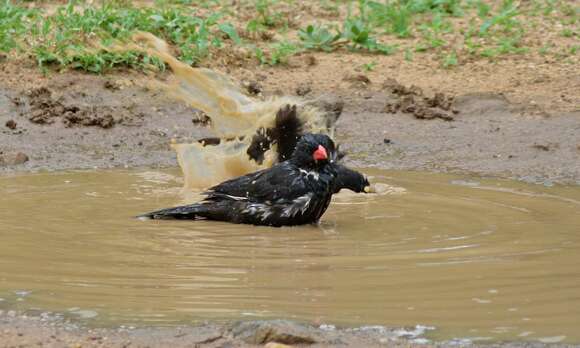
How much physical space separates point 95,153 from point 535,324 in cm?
685

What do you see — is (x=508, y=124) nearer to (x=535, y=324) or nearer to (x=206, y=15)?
(x=206, y=15)

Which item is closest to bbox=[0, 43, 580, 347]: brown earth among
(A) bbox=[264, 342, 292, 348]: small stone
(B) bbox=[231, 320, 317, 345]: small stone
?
(B) bbox=[231, 320, 317, 345]: small stone

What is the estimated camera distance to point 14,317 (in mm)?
6574

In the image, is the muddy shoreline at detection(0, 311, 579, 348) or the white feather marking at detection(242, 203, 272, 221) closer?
the muddy shoreline at detection(0, 311, 579, 348)

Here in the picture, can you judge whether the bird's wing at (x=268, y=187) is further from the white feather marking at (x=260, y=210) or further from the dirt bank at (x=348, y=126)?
the dirt bank at (x=348, y=126)

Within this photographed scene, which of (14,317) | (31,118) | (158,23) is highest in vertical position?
(158,23)

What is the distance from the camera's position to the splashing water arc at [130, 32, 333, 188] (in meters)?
11.2

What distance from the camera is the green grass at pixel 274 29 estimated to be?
45.4ft

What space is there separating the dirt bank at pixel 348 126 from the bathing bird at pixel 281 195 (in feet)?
8.01

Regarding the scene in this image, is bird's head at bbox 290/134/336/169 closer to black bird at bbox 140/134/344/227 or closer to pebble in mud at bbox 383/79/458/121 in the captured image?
black bird at bbox 140/134/344/227

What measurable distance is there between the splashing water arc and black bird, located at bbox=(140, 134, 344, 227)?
129cm

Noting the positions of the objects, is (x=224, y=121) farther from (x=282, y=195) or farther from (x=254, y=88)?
(x=282, y=195)

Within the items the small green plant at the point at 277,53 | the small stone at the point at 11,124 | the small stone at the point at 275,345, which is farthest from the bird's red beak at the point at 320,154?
the small green plant at the point at 277,53

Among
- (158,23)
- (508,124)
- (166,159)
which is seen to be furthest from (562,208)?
(158,23)
